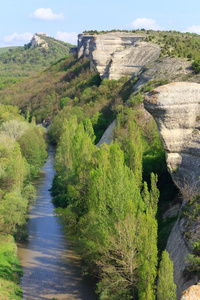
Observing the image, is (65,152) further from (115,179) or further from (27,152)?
(115,179)

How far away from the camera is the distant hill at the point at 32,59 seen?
150087mm

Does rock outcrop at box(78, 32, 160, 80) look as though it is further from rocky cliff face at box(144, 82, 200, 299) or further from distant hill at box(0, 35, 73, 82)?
distant hill at box(0, 35, 73, 82)

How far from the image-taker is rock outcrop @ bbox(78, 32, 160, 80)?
5572cm

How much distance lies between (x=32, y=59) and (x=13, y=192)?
138981 millimetres

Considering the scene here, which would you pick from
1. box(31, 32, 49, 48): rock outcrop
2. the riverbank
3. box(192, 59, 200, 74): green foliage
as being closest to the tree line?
the riverbank

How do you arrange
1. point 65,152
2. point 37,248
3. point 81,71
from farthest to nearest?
point 81,71 < point 65,152 < point 37,248

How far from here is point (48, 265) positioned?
2516 cm

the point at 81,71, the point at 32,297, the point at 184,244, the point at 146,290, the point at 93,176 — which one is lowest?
the point at 32,297

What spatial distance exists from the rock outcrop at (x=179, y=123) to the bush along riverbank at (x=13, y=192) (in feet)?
39.3

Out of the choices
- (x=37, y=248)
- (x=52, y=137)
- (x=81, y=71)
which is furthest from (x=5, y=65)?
(x=37, y=248)

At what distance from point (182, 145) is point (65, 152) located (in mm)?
18779

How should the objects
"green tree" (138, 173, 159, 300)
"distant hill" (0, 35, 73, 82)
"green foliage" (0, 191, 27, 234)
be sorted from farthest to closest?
"distant hill" (0, 35, 73, 82), "green foliage" (0, 191, 27, 234), "green tree" (138, 173, 159, 300)

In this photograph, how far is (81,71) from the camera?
255 feet

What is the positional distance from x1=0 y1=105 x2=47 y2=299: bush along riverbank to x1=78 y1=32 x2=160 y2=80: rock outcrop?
17.7m
